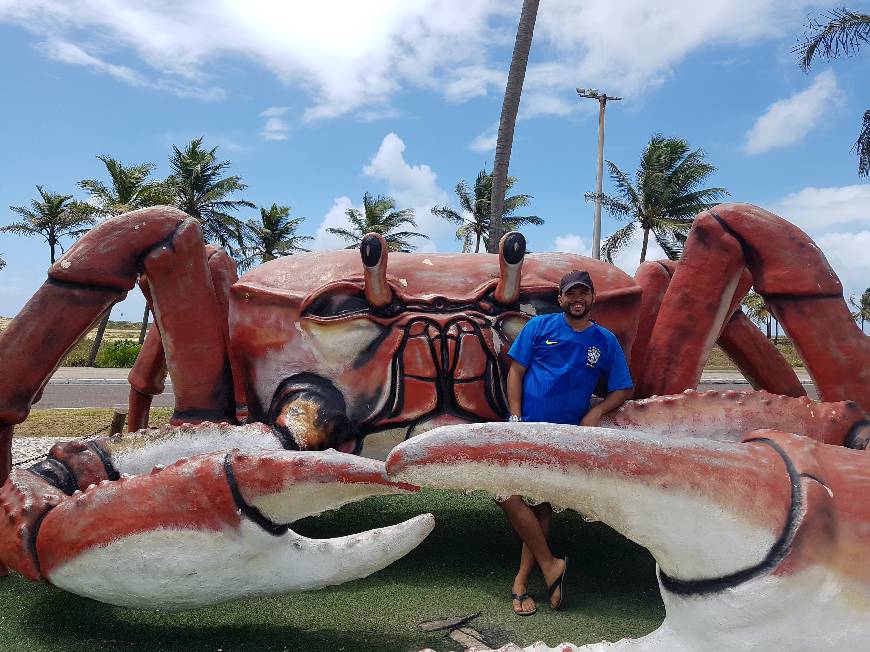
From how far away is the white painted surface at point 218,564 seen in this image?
1816 millimetres

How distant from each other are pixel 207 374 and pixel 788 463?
216 cm

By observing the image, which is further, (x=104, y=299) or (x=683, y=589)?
(x=104, y=299)

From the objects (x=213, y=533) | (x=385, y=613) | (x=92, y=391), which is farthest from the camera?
(x=92, y=391)

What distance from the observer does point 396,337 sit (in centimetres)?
245

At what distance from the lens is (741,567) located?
4.39 feet

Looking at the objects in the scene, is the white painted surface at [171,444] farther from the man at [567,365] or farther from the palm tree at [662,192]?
the palm tree at [662,192]

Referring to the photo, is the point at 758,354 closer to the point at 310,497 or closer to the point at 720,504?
the point at 720,504

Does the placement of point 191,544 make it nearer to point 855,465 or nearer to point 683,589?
point 683,589

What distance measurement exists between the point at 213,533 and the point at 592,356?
1.37 meters

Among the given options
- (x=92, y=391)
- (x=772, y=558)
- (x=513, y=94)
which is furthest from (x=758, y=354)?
(x=92, y=391)

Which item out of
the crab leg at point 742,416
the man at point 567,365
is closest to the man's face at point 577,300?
the man at point 567,365

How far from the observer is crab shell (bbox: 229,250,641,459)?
2443 millimetres

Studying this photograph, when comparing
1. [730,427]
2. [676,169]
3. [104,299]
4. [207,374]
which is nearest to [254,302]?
[207,374]

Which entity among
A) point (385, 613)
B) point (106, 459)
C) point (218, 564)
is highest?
point (106, 459)
